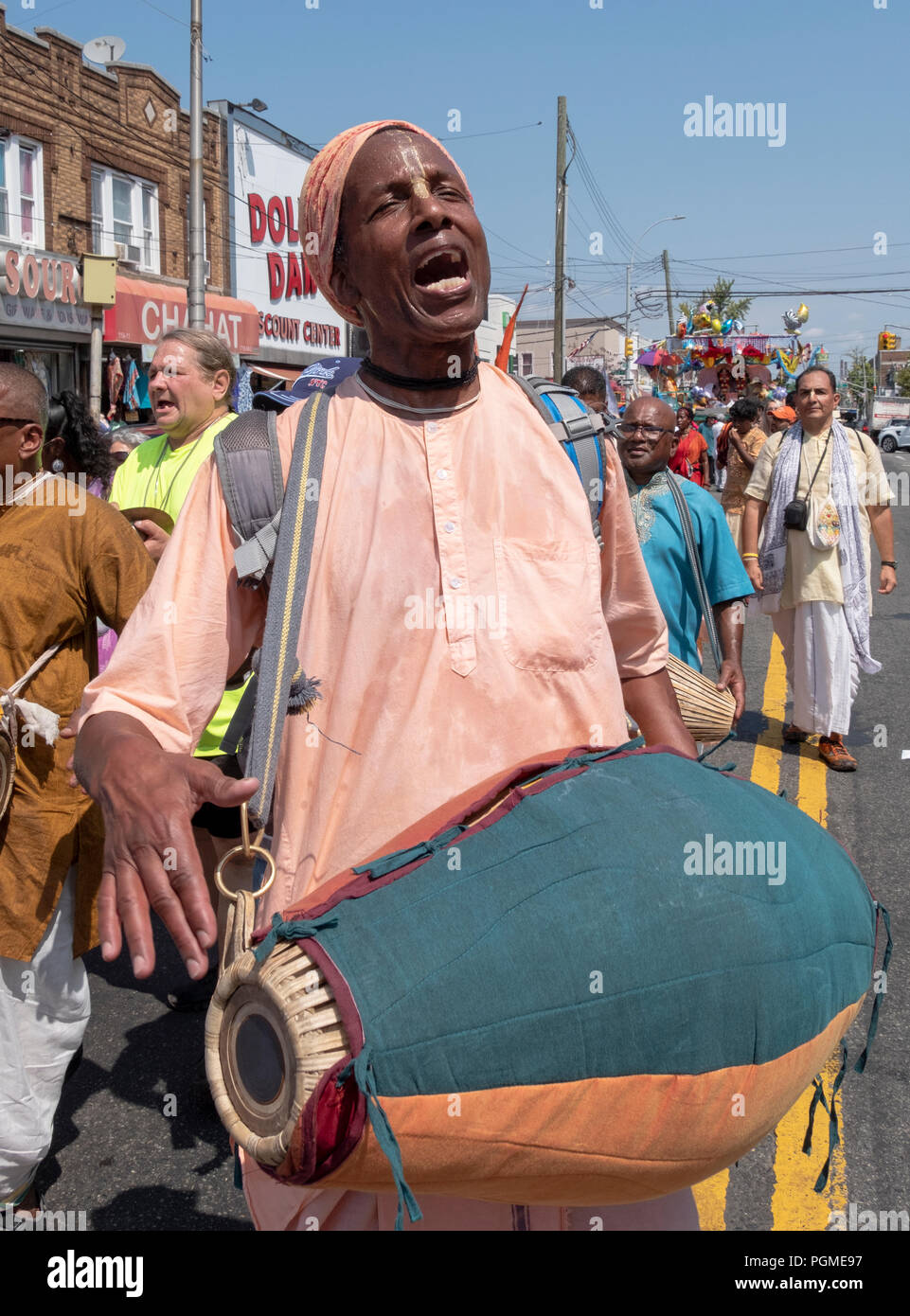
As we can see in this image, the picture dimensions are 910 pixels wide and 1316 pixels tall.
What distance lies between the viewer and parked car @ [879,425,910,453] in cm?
6088

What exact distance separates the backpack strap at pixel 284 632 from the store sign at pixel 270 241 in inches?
1034

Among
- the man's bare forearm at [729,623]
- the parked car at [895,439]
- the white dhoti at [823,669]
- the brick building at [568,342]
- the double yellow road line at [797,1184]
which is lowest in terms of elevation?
the double yellow road line at [797,1184]

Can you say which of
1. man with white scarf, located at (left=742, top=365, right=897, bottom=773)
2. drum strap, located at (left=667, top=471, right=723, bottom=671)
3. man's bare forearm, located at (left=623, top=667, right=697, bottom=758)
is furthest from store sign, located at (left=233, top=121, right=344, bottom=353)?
man's bare forearm, located at (left=623, top=667, right=697, bottom=758)

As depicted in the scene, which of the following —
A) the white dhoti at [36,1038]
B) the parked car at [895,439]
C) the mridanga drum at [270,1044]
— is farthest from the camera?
the parked car at [895,439]

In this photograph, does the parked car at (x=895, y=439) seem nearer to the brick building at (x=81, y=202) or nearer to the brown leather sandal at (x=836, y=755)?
the brick building at (x=81, y=202)

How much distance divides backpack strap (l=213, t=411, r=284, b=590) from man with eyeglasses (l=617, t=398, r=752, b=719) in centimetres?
348

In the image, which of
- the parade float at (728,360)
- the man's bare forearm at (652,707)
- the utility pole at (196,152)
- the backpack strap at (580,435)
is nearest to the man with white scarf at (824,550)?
the man's bare forearm at (652,707)

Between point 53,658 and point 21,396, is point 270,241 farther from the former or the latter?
point 53,658

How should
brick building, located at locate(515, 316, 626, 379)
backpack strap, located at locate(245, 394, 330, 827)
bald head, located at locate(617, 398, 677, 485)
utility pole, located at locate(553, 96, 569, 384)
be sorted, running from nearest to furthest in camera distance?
backpack strap, located at locate(245, 394, 330, 827) → bald head, located at locate(617, 398, 677, 485) → utility pole, located at locate(553, 96, 569, 384) → brick building, located at locate(515, 316, 626, 379)

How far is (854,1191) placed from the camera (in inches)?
127

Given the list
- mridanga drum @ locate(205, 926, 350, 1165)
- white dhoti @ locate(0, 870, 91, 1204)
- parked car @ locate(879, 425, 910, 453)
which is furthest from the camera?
parked car @ locate(879, 425, 910, 453)

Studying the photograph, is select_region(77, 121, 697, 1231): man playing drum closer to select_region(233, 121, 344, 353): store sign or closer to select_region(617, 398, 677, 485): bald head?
select_region(617, 398, 677, 485): bald head

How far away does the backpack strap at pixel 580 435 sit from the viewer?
6.42ft

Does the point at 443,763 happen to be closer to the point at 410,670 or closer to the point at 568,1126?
the point at 410,670
